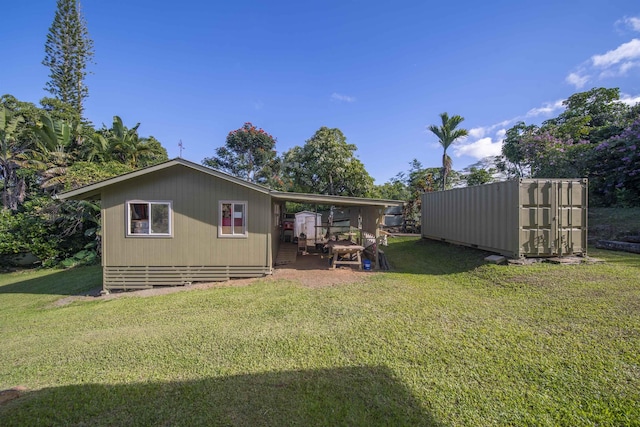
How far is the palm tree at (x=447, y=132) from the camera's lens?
16.9 m

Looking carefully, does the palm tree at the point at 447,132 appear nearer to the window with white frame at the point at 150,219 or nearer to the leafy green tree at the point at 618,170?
the leafy green tree at the point at 618,170

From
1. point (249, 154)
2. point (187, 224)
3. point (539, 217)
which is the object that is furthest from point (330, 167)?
point (539, 217)

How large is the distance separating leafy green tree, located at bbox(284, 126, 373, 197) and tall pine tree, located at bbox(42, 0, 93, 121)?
18.8 m

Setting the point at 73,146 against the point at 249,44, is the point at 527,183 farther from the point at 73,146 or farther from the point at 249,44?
the point at 73,146

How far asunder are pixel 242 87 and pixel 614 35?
1866 centimetres

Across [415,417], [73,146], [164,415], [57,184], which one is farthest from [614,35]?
[73,146]

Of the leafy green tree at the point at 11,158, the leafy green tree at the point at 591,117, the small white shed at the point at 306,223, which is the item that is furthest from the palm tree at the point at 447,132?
the leafy green tree at the point at 11,158

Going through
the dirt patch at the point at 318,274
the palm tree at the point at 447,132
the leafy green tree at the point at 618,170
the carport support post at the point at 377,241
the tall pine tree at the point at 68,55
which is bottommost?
the dirt patch at the point at 318,274

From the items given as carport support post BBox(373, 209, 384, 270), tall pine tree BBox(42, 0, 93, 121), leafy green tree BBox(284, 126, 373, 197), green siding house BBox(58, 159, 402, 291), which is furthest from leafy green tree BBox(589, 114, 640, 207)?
tall pine tree BBox(42, 0, 93, 121)

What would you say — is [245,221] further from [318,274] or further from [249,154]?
[249,154]

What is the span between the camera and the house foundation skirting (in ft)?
23.5

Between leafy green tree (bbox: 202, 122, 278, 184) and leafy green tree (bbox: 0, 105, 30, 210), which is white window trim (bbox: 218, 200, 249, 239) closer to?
leafy green tree (bbox: 0, 105, 30, 210)

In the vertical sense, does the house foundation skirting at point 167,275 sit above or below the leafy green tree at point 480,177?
below

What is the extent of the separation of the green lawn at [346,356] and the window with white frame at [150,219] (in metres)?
2.03
